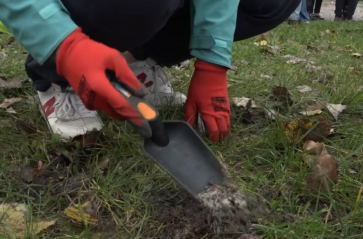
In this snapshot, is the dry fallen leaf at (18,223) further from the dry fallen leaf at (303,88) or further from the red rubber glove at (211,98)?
the dry fallen leaf at (303,88)

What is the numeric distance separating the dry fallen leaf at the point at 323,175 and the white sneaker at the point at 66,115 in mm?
590

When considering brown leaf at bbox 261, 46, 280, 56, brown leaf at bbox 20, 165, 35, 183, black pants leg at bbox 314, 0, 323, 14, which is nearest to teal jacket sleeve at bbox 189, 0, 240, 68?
brown leaf at bbox 20, 165, 35, 183

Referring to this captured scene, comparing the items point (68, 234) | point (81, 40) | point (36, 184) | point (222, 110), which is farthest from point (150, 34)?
point (68, 234)

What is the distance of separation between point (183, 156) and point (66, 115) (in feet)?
1.55

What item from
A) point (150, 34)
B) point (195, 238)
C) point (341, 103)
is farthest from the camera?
point (341, 103)

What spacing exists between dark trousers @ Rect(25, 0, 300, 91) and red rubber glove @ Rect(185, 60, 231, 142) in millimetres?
178

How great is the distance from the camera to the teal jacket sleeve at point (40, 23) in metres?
0.95

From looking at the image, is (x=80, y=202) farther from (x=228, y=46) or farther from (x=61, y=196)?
(x=228, y=46)

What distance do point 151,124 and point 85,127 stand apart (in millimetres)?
445

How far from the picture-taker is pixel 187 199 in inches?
39.5

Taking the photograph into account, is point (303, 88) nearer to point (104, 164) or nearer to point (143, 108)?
point (104, 164)

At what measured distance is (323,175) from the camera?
1.01m

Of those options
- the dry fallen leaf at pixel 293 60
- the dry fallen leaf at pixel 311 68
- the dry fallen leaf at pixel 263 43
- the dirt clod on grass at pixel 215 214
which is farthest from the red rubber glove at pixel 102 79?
the dry fallen leaf at pixel 263 43

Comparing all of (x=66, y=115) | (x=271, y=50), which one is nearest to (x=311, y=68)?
(x=271, y=50)
